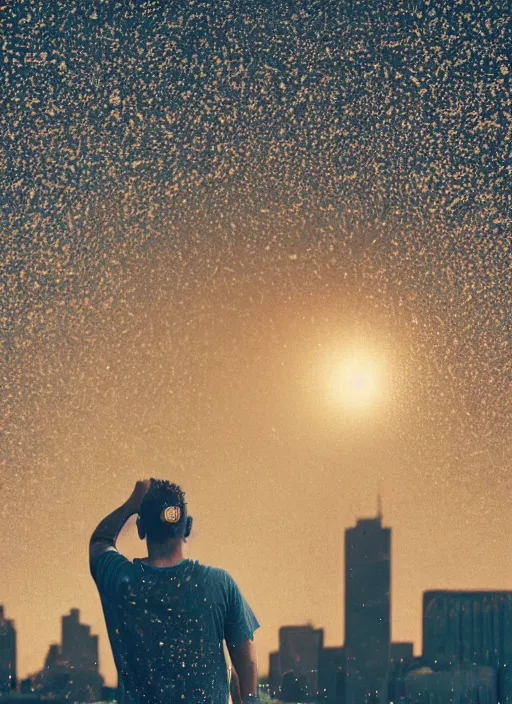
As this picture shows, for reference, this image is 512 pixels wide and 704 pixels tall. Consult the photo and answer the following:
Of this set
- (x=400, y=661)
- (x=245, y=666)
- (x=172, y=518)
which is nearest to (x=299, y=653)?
(x=400, y=661)

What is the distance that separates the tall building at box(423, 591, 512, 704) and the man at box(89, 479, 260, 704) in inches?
21.8

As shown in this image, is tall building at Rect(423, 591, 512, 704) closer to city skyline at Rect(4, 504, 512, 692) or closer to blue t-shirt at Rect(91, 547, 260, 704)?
city skyline at Rect(4, 504, 512, 692)

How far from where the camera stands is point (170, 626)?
1.06 meters

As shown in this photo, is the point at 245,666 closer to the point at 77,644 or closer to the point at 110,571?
the point at 110,571

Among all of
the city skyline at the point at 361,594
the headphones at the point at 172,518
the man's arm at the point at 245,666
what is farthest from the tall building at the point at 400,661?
the headphones at the point at 172,518

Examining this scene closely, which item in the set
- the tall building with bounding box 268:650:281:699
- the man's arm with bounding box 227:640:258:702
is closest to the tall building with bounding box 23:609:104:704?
the tall building with bounding box 268:650:281:699

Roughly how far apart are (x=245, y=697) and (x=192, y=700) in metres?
0.09

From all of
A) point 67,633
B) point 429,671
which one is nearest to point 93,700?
point 67,633

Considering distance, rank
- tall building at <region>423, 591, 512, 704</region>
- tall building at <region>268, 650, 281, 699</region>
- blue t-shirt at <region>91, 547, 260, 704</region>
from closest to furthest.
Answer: blue t-shirt at <region>91, 547, 260, 704</region>
tall building at <region>268, 650, 281, 699</region>
tall building at <region>423, 591, 512, 704</region>

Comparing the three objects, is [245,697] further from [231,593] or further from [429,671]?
[429,671]

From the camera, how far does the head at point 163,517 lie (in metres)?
1.10

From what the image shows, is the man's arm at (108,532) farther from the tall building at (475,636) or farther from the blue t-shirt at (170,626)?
the tall building at (475,636)

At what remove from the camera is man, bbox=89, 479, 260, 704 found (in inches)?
41.3

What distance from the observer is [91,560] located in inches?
43.4
